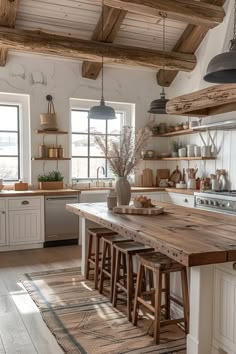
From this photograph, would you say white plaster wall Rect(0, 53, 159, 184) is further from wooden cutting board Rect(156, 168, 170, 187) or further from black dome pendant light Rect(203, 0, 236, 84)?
black dome pendant light Rect(203, 0, 236, 84)

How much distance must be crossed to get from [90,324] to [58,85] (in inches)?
158

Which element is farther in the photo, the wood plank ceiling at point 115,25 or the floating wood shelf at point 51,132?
the floating wood shelf at point 51,132

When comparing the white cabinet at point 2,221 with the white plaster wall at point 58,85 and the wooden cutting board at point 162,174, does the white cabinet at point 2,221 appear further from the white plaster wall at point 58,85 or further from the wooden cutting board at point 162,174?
the wooden cutting board at point 162,174

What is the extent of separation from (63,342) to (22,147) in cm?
373

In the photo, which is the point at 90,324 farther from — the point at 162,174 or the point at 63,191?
the point at 162,174

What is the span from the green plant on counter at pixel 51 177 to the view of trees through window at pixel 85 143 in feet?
1.41

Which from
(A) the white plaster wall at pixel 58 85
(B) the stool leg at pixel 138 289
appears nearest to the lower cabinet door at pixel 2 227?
(A) the white plaster wall at pixel 58 85

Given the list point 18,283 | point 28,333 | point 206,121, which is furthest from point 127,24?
point 28,333

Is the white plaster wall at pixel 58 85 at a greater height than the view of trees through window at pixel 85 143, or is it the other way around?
the white plaster wall at pixel 58 85

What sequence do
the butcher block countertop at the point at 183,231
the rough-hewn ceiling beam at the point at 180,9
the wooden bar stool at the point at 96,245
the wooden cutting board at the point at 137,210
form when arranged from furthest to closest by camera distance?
1. the rough-hewn ceiling beam at the point at 180,9
2. the wooden bar stool at the point at 96,245
3. the wooden cutting board at the point at 137,210
4. the butcher block countertop at the point at 183,231

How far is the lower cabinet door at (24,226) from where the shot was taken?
4.96 meters

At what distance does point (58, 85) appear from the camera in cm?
569

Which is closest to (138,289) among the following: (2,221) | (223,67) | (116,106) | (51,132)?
(223,67)

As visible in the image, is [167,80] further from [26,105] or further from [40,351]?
[40,351]
